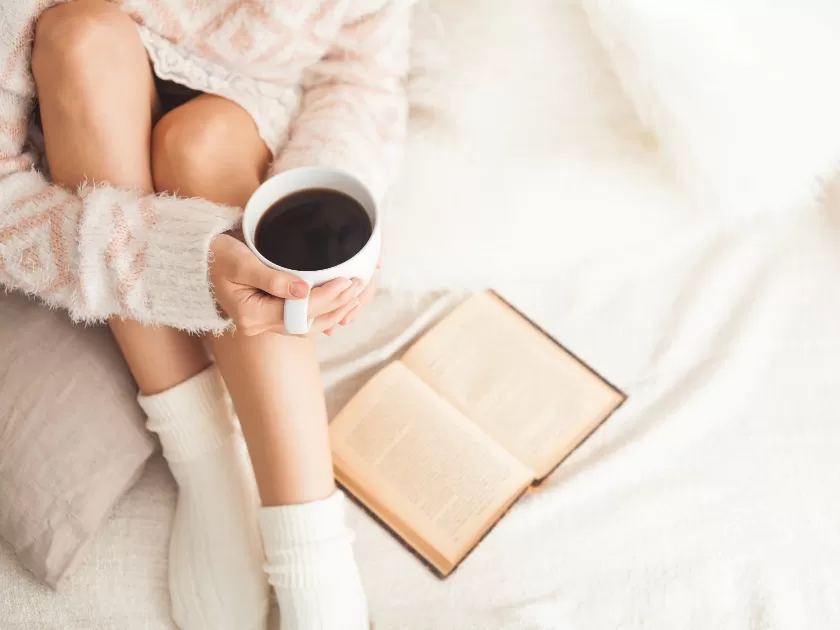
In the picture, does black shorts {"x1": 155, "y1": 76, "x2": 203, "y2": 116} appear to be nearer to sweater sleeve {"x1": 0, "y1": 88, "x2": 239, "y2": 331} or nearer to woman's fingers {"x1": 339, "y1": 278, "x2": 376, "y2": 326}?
sweater sleeve {"x1": 0, "y1": 88, "x2": 239, "y2": 331}

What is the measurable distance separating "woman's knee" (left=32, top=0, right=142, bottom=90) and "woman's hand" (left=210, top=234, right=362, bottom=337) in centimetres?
18

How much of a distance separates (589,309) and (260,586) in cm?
49

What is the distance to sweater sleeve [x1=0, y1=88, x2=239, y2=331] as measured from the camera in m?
0.57

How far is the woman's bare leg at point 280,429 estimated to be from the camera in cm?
64

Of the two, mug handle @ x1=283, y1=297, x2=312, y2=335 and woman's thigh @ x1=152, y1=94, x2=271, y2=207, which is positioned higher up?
mug handle @ x1=283, y1=297, x2=312, y2=335

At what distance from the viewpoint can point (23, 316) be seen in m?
0.69

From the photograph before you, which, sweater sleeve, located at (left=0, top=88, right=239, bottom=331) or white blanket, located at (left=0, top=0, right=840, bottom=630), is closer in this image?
sweater sleeve, located at (left=0, top=88, right=239, bottom=331)

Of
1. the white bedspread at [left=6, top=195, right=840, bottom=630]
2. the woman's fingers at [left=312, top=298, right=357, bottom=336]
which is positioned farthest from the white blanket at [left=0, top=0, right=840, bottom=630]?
the woman's fingers at [left=312, top=298, right=357, bottom=336]

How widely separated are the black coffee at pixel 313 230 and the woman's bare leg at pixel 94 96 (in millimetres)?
→ 177

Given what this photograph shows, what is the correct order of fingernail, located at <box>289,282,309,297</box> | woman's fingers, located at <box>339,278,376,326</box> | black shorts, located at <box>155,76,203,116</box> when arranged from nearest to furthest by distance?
fingernail, located at <box>289,282,309,297</box> → woman's fingers, located at <box>339,278,376,326</box> → black shorts, located at <box>155,76,203,116</box>

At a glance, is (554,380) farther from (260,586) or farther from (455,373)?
(260,586)

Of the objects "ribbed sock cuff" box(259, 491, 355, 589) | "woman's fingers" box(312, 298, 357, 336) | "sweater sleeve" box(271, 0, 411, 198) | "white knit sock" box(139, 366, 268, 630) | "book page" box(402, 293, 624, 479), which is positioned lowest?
"white knit sock" box(139, 366, 268, 630)

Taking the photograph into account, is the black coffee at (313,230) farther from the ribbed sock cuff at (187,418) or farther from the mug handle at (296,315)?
the ribbed sock cuff at (187,418)

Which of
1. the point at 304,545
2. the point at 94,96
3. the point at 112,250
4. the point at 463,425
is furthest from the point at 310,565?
the point at 94,96
